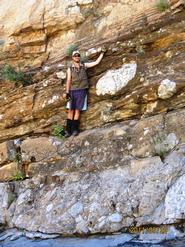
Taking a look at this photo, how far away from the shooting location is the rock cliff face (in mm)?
7371

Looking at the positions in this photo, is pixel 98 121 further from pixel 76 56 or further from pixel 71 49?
pixel 71 49

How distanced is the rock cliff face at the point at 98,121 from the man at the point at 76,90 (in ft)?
0.60

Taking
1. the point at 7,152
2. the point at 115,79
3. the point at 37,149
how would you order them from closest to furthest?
1. the point at 115,79
2. the point at 37,149
3. the point at 7,152

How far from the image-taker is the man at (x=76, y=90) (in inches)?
375

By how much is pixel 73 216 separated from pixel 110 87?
9.94ft

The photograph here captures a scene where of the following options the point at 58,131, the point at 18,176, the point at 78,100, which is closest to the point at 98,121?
the point at 78,100

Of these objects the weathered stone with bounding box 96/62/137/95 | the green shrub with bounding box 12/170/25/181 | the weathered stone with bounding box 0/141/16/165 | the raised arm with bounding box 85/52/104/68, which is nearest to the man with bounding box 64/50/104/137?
A: the raised arm with bounding box 85/52/104/68

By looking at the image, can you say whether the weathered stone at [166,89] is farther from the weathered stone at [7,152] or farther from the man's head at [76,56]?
the weathered stone at [7,152]

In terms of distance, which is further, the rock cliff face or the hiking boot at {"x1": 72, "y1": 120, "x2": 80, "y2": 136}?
the hiking boot at {"x1": 72, "y1": 120, "x2": 80, "y2": 136}

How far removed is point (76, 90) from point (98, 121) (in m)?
0.85

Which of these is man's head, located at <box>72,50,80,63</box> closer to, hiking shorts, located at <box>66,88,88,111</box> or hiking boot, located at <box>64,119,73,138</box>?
hiking shorts, located at <box>66,88,88,111</box>

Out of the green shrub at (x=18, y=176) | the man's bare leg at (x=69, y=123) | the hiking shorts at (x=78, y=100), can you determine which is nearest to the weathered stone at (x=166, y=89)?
the hiking shorts at (x=78, y=100)

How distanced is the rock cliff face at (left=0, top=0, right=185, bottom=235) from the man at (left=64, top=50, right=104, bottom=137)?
182 millimetres

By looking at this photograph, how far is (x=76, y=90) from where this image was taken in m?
9.59
